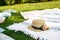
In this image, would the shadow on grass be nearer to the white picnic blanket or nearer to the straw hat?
the white picnic blanket

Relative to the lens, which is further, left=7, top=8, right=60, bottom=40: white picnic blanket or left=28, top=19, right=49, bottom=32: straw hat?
left=28, top=19, right=49, bottom=32: straw hat

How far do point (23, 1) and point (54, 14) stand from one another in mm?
1534

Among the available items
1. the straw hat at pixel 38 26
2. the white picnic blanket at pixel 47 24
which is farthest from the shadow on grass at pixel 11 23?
the straw hat at pixel 38 26

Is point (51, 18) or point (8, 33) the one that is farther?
point (51, 18)

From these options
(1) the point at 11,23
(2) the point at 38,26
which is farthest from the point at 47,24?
(1) the point at 11,23

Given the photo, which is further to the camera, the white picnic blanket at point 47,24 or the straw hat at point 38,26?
the straw hat at point 38,26

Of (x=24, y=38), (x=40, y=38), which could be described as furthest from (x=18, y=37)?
(x=40, y=38)

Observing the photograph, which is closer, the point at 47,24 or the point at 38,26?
the point at 38,26

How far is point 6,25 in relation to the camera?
2.71 metres

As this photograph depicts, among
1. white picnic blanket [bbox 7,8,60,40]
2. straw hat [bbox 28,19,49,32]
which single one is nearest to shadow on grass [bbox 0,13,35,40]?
white picnic blanket [bbox 7,8,60,40]

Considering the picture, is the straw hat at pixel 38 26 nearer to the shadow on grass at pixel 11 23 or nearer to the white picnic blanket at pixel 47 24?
the white picnic blanket at pixel 47 24

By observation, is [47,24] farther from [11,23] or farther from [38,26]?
[11,23]

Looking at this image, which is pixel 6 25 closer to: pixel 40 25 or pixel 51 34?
pixel 40 25

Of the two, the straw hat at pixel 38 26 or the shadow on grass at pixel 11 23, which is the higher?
the straw hat at pixel 38 26
